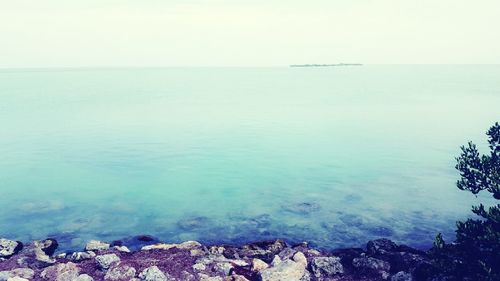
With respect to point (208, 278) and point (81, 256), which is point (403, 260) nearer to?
point (208, 278)

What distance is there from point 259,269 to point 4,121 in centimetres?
8726

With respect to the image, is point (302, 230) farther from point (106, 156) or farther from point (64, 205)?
point (106, 156)

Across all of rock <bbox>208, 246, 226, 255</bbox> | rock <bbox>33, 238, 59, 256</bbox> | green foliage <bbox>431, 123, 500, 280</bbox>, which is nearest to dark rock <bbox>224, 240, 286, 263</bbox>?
rock <bbox>208, 246, 226, 255</bbox>

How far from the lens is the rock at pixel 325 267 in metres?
21.7

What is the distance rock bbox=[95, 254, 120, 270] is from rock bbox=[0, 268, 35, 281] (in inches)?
135

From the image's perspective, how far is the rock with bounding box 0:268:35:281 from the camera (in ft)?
68.6

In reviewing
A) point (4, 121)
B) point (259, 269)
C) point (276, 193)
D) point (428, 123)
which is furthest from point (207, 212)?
point (4, 121)

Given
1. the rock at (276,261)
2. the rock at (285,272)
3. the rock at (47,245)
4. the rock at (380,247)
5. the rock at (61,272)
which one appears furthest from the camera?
the rock at (47,245)

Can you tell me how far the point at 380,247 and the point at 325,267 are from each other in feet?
15.5

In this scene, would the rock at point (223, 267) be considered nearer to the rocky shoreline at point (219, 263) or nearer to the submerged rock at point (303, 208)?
the rocky shoreline at point (219, 263)

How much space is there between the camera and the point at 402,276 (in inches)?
809

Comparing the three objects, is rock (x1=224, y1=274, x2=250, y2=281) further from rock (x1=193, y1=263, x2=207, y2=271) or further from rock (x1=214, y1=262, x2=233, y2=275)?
rock (x1=193, y1=263, x2=207, y2=271)

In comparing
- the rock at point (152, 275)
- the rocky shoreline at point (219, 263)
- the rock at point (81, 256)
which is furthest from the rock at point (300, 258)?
the rock at point (81, 256)

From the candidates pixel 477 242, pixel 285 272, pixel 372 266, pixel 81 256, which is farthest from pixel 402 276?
pixel 81 256
